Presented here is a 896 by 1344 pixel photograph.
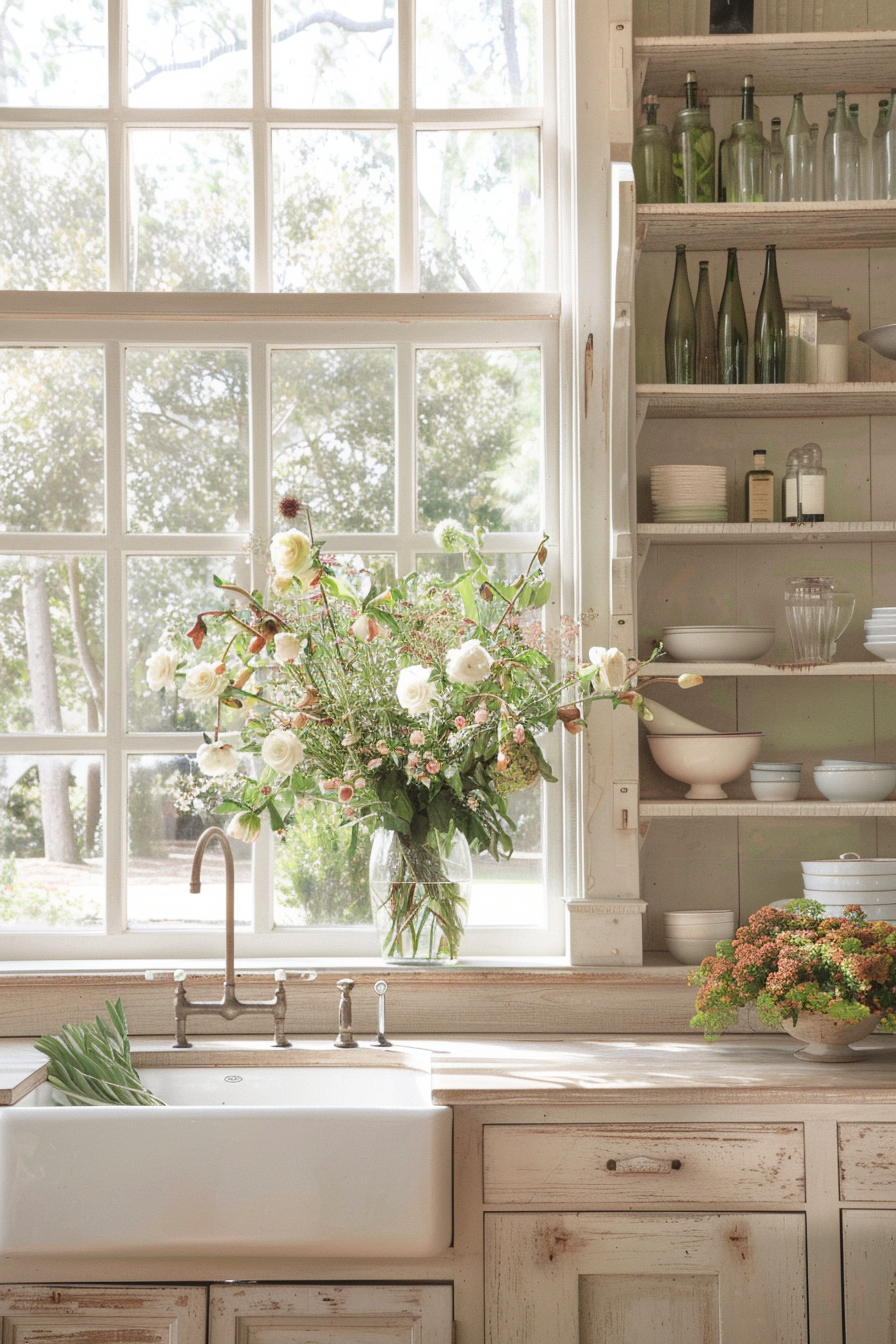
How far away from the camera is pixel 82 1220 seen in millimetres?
1691

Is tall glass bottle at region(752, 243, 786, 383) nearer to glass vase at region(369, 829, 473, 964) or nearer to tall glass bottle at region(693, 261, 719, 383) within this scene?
tall glass bottle at region(693, 261, 719, 383)

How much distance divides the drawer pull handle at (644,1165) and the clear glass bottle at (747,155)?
170 centimetres

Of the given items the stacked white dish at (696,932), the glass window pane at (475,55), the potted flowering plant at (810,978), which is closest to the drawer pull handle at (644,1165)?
the potted flowering plant at (810,978)

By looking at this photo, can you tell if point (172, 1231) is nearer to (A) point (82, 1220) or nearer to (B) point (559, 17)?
(A) point (82, 1220)

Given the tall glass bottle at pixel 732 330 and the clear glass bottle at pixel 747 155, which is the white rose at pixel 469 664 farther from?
the clear glass bottle at pixel 747 155

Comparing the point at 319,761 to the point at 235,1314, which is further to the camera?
the point at 319,761

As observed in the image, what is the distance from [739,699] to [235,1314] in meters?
1.42

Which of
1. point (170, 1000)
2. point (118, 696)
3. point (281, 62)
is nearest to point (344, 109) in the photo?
point (281, 62)

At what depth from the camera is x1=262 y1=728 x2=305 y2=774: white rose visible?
1976mm

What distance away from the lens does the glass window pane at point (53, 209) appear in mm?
2418

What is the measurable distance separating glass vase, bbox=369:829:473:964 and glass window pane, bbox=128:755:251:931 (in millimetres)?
349

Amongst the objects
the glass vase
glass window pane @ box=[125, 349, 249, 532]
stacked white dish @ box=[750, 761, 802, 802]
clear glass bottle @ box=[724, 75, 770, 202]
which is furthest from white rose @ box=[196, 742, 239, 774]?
→ clear glass bottle @ box=[724, 75, 770, 202]

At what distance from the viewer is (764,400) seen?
2234mm

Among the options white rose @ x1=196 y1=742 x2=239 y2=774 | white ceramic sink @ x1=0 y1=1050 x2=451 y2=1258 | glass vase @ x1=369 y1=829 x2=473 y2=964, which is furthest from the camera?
glass vase @ x1=369 y1=829 x2=473 y2=964
